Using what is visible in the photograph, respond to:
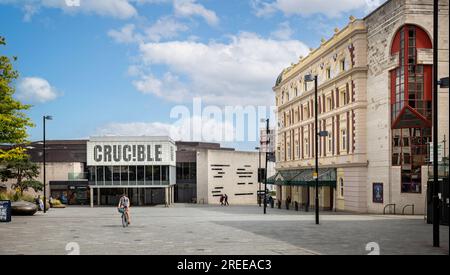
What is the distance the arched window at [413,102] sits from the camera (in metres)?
37.9

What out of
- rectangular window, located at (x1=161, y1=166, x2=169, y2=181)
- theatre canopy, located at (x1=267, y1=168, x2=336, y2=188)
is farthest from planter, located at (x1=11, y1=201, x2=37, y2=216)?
rectangular window, located at (x1=161, y1=166, x2=169, y2=181)

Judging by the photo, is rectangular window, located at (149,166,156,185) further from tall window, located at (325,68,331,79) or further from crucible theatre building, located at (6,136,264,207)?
tall window, located at (325,68,331,79)

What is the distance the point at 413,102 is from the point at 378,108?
356 centimetres

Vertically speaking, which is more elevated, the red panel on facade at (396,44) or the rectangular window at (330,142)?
the red panel on facade at (396,44)

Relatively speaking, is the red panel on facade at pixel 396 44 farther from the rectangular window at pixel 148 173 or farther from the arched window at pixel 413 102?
the rectangular window at pixel 148 173

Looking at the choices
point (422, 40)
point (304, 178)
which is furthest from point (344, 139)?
point (422, 40)

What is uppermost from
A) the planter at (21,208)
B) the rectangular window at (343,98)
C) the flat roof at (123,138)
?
the rectangular window at (343,98)

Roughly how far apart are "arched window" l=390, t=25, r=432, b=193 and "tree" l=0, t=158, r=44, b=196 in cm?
4504

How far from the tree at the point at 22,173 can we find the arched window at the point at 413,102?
45043 millimetres

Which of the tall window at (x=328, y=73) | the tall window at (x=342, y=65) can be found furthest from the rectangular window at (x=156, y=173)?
the tall window at (x=342, y=65)

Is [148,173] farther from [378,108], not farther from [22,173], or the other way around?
[378,108]

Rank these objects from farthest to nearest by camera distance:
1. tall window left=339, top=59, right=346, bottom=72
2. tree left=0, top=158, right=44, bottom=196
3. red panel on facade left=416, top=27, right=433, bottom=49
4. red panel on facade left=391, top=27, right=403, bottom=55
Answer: tree left=0, top=158, right=44, bottom=196 → tall window left=339, top=59, right=346, bottom=72 → red panel on facade left=391, top=27, right=403, bottom=55 → red panel on facade left=416, top=27, right=433, bottom=49

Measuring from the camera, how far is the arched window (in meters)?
37.9
